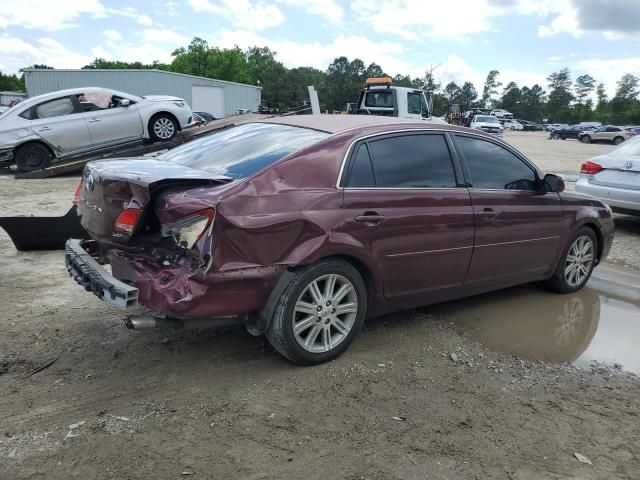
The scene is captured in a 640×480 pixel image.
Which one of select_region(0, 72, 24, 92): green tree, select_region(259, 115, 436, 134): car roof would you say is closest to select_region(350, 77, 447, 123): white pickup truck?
select_region(259, 115, 436, 134): car roof

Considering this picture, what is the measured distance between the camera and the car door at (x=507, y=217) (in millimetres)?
4484

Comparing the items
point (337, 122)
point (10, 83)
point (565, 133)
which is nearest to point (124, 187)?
point (337, 122)

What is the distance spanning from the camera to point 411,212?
3.99 m

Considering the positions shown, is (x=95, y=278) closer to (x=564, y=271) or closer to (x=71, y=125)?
(x=564, y=271)

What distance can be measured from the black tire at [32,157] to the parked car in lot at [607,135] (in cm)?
4169

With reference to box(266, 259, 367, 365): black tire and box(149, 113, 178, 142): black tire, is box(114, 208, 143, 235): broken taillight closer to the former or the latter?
box(266, 259, 367, 365): black tire

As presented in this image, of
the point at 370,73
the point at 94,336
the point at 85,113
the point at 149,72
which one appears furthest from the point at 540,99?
the point at 94,336

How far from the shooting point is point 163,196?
3.32 m

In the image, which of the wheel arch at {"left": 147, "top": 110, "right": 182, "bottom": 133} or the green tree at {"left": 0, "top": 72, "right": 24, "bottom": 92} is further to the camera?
the green tree at {"left": 0, "top": 72, "right": 24, "bottom": 92}

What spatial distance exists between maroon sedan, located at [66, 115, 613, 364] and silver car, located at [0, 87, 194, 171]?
361 inches

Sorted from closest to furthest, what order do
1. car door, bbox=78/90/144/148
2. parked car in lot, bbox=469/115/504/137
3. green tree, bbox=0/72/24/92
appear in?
1. car door, bbox=78/90/144/148
2. parked car in lot, bbox=469/115/504/137
3. green tree, bbox=0/72/24/92

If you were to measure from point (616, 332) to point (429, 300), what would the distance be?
5.67ft

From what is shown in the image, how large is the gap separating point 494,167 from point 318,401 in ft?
8.61

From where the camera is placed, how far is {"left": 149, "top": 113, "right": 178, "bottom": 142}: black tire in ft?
43.2
